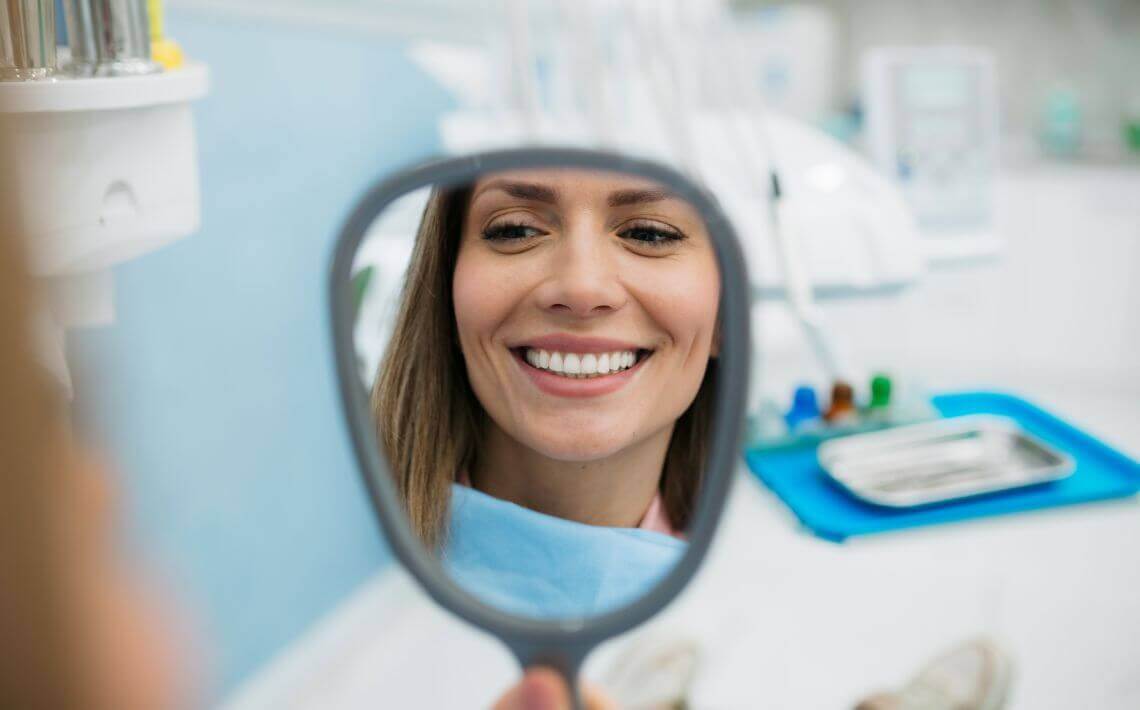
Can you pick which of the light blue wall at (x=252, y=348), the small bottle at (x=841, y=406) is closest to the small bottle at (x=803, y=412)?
the small bottle at (x=841, y=406)

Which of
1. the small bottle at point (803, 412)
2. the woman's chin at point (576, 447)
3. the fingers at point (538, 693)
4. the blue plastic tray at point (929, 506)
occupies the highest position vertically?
the woman's chin at point (576, 447)

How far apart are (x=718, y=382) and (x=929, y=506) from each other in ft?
1.28

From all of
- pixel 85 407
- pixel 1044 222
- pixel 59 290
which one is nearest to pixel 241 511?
pixel 85 407

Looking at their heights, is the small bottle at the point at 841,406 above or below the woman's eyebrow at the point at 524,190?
below

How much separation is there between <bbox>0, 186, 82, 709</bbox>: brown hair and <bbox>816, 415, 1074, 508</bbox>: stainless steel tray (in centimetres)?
51

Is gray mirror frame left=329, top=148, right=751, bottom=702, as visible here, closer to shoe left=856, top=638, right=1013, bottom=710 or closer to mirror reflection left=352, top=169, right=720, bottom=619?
mirror reflection left=352, top=169, right=720, bottom=619

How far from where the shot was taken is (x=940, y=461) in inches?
25.7

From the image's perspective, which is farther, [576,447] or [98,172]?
[98,172]

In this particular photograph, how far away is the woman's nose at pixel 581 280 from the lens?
25 cm

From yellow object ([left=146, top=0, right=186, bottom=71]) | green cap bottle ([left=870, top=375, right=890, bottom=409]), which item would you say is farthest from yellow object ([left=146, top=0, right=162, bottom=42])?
green cap bottle ([left=870, top=375, right=890, bottom=409])

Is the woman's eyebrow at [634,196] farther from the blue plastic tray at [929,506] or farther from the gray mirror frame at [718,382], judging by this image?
the blue plastic tray at [929,506]

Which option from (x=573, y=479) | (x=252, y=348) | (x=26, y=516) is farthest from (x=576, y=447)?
(x=252, y=348)

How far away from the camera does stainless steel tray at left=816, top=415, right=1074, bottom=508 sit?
59 centimetres

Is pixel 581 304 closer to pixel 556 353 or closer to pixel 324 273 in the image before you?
pixel 556 353
